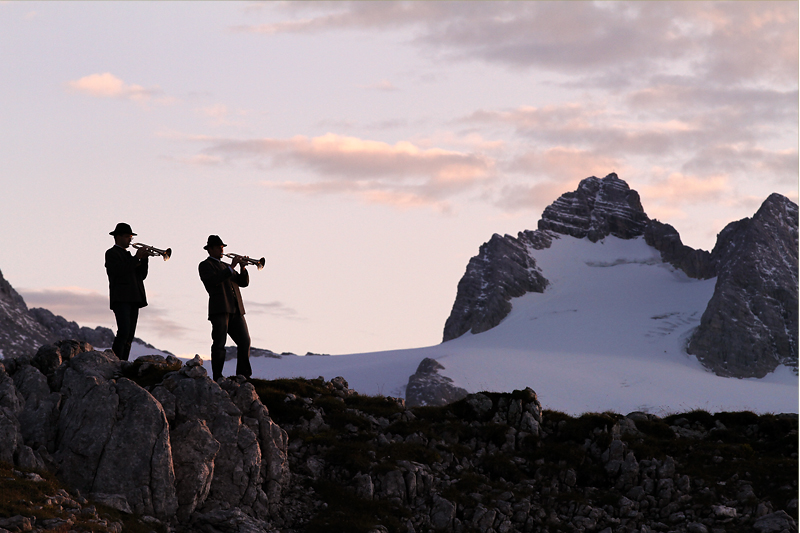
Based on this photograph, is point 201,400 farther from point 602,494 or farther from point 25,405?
point 602,494

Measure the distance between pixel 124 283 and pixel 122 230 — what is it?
141cm

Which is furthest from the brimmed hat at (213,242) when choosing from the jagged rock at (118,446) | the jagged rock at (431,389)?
the jagged rock at (431,389)

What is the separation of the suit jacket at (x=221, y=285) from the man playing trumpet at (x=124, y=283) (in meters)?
1.55

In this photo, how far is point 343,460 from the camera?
19.4 meters

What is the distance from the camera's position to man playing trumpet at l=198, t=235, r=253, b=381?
21.2m

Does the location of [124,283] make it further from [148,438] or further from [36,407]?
[148,438]

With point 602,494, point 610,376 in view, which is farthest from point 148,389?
point 610,376

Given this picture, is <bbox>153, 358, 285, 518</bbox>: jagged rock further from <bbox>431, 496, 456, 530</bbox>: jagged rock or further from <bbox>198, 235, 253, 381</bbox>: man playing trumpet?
<bbox>431, 496, 456, 530</bbox>: jagged rock

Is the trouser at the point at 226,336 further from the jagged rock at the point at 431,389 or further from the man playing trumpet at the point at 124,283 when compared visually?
the jagged rock at the point at 431,389

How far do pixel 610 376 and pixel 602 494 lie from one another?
611ft

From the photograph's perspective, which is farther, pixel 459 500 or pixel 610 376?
pixel 610 376

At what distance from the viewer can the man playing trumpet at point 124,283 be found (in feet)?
69.7

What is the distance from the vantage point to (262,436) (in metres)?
18.8

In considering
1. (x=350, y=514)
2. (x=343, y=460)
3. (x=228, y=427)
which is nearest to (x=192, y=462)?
(x=228, y=427)
